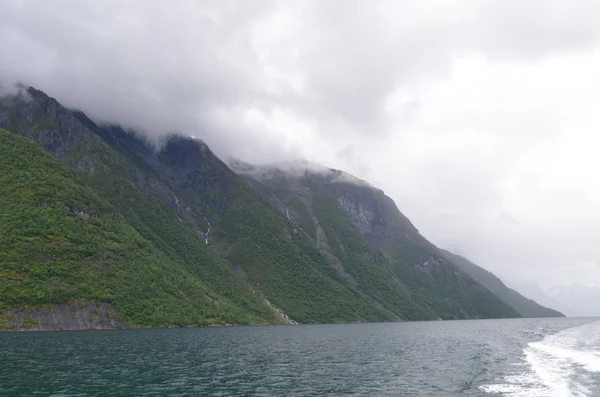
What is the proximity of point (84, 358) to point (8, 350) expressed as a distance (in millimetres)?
19920

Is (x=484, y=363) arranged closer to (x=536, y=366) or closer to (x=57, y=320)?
(x=536, y=366)

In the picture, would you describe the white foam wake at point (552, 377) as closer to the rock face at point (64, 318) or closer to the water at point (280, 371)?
the water at point (280, 371)

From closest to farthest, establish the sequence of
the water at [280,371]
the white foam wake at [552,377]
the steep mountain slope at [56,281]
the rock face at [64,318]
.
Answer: the water at [280,371] < the white foam wake at [552,377] < the rock face at [64,318] < the steep mountain slope at [56,281]

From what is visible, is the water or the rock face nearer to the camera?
the water

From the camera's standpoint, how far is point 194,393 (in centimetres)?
5281

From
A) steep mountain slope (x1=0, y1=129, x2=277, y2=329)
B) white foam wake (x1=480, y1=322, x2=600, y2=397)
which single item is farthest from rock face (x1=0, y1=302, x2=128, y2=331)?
white foam wake (x1=480, y1=322, x2=600, y2=397)

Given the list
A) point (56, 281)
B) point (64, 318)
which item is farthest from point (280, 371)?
point (56, 281)

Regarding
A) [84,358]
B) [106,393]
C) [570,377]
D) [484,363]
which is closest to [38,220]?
[84,358]

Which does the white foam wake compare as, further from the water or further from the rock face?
the rock face

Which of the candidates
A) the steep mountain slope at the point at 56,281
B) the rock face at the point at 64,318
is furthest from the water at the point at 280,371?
the steep mountain slope at the point at 56,281

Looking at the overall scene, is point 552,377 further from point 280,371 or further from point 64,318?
point 64,318

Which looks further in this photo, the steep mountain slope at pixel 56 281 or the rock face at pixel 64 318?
the steep mountain slope at pixel 56 281

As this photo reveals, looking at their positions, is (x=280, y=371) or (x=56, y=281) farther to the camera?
(x=56, y=281)

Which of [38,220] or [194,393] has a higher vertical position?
[38,220]
